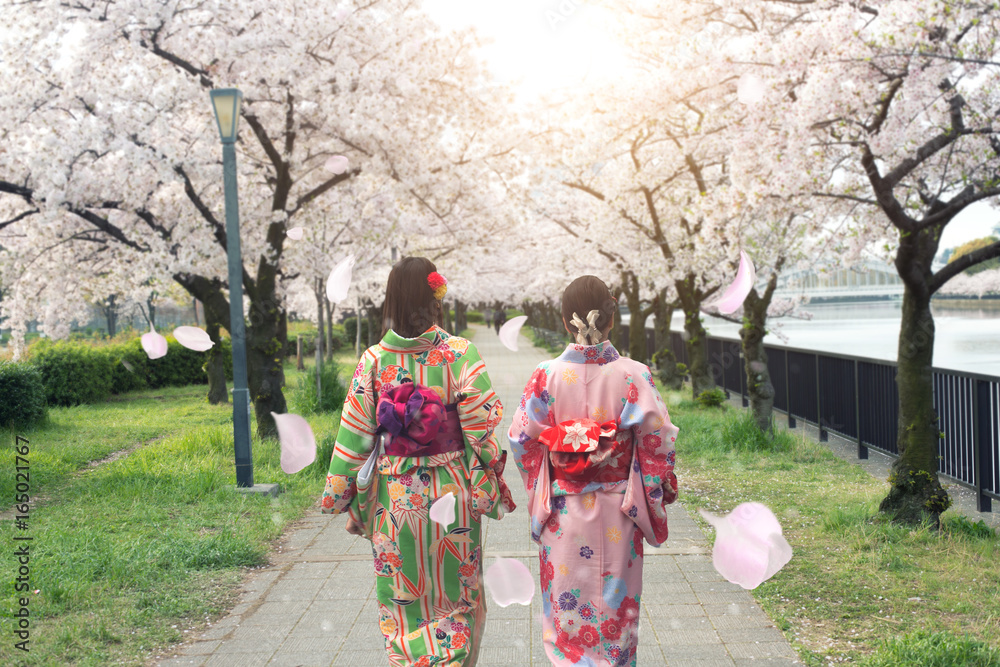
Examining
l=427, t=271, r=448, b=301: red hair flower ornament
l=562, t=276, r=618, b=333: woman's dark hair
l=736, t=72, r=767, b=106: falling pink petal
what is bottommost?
l=562, t=276, r=618, b=333: woman's dark hair

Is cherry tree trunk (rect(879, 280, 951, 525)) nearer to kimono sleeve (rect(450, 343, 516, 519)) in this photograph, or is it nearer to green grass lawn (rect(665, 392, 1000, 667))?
green grass lawn (rect(665, 392, 1000, 667))

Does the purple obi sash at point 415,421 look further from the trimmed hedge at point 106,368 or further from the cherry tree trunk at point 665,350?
the cherry tree trunk at point 665,350

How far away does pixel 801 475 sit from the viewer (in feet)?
24.5

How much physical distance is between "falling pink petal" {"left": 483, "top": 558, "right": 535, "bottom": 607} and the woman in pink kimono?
1.46 metres

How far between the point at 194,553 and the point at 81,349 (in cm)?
1172

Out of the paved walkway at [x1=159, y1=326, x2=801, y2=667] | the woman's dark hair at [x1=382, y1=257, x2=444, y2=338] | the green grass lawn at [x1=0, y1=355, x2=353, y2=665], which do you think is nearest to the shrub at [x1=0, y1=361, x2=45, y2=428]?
the green grass lawn at [x1=0, y1=355, x2=353, y2=665]

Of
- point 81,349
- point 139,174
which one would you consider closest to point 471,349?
point 139,174

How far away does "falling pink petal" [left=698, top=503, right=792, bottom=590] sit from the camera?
14.9 ft

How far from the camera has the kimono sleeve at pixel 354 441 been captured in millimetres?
2916

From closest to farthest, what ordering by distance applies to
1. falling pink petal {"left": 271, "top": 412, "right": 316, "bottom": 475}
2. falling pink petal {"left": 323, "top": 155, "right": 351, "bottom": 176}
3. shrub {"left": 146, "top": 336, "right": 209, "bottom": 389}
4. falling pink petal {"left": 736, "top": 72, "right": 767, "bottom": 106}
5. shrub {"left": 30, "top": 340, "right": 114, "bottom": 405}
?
1. falling pink petal {"left": 736, "top": 72, "right": 767, "bottom": 106}
2. falling pink petal {"left": 271, "top": 412, "right": 316, "bottom": 475}
3. falling pink petal {"left": 323, "top": 155, "right": 351, "bottom": 176}
4. shrub {"left": 30, "top": 340, "right": 114, "bottom": 405}
5. shrub {"left": 146, "top": 336, "right": 209, "bottom": 389}

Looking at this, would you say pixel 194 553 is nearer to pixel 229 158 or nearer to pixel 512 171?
pixel 229 158

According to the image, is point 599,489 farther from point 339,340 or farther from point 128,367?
point 339,340

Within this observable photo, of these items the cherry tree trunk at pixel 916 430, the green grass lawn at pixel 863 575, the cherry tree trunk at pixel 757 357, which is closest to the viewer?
the green grass lawn at pixel 863 575

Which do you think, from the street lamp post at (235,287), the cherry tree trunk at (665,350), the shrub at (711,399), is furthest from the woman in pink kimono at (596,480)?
the cherry tree trunk at (665,350)
